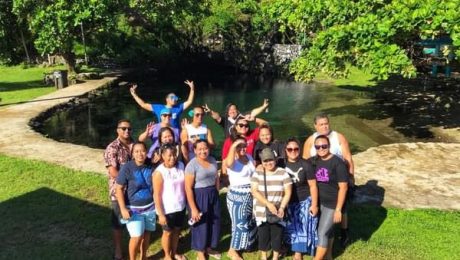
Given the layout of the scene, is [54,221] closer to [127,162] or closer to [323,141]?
[127,162]

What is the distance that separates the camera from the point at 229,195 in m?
6.03

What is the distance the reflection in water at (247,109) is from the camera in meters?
15.7

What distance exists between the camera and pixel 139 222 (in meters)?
5.68

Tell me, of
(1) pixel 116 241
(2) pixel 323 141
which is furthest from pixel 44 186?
(2) pixel 323 141

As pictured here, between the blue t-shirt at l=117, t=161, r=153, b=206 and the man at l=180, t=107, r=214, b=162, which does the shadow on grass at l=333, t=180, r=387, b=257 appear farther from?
the blue t-shirt at l=117, t=161, r=153, b=206

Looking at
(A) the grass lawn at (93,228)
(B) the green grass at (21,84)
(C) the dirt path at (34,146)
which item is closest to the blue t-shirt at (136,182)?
(A) the grass lawn at (93,228)

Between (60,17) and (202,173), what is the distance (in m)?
19.8

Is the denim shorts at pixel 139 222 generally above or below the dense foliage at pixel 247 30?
below

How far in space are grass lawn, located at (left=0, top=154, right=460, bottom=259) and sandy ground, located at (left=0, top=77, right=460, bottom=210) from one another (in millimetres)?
723

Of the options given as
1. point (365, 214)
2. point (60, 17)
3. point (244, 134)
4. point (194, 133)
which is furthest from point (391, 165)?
point (60, 17)

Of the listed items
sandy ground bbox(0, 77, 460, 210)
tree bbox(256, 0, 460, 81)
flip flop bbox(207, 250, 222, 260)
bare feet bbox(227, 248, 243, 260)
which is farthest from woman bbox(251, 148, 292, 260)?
tree bbox(256, 0, 460, 81)

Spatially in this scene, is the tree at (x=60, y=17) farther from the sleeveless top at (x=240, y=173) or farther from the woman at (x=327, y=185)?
the woman at (x=327, y=185)

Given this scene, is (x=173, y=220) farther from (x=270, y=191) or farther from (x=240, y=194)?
(x=270, y=191)

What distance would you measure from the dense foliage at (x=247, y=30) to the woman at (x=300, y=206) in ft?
22.0
